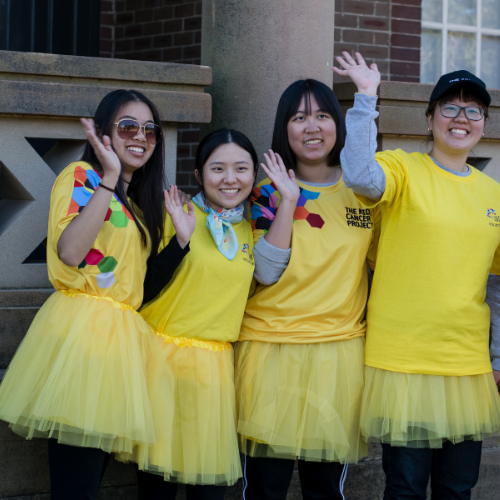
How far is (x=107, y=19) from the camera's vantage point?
6.27 metres

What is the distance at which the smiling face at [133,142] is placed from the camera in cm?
283

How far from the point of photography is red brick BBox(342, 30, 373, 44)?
5832 mm

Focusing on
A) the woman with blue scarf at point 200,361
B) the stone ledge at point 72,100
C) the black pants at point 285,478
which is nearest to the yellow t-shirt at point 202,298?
the woman with blue scarf at point 200,361

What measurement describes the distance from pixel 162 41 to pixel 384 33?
79.8 inches

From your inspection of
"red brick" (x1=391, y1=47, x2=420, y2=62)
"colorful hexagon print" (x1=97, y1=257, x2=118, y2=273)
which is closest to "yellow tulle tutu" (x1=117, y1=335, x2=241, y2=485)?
"colorful hexagon print" (x1=97, y1=257, x2=118, y2=273)

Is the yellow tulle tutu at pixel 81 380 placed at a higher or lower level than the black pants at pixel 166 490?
higher

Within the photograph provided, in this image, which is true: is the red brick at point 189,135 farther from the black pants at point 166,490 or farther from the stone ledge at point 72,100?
the black pants at point 166,490

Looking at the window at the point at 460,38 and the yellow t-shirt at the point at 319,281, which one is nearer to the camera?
the yellow t-shirt at the point at 319,281

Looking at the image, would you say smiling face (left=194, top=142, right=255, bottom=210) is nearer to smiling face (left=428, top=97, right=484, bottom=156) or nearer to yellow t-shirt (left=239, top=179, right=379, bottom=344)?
yellow t-shirt (left=239, top=179, right=379, bottom=344)

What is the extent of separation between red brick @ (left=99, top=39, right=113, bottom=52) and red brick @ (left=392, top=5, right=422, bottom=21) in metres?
2.63

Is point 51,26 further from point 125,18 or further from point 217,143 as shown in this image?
point 217,143

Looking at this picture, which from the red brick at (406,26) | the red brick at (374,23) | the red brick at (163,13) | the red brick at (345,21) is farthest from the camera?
the red brick at (163,13)

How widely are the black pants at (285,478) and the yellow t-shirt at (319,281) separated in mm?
563

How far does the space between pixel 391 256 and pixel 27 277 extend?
175 centimetres
